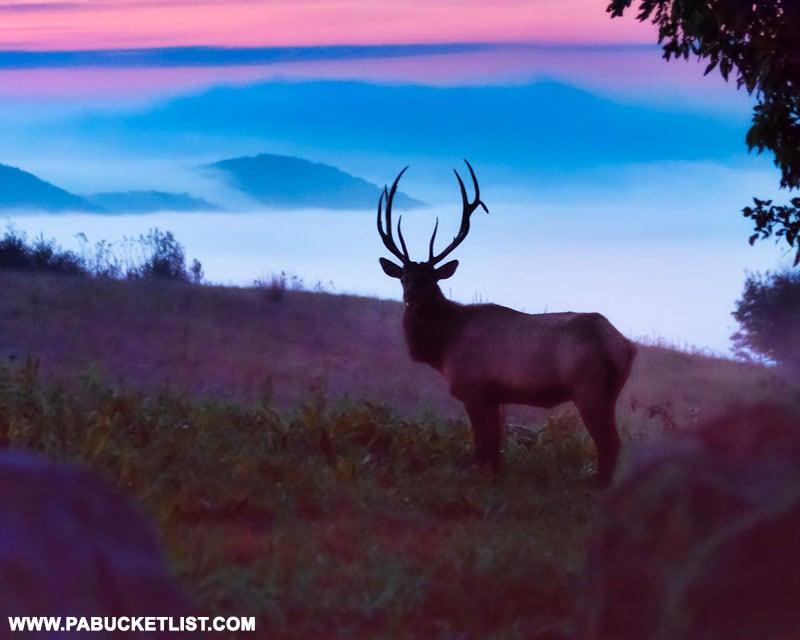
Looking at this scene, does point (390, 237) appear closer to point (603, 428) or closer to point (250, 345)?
point (603, 428)

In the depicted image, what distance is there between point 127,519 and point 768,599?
2114 mm

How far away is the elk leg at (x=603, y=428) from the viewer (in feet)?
29.1

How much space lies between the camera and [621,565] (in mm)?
3391

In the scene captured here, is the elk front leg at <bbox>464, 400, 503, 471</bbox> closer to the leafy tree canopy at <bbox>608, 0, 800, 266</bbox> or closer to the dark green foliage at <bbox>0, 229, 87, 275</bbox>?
the leafy tree canopy at <bbox>608, 0, 800, 266</bbox>

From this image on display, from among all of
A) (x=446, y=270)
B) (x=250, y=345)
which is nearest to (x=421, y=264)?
(x=446, y=270)

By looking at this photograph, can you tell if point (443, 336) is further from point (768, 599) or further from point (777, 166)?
point (768, 599)

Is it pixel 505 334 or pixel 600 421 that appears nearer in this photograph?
pixel 600 421

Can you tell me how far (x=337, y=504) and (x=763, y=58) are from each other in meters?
5.42

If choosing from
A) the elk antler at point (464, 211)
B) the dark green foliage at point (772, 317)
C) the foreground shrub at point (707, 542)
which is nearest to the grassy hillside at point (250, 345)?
the dark green foliage at point (772, 317)

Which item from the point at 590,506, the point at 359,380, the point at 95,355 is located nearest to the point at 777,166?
the point at 590,506

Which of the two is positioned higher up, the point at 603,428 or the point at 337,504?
the point at 603,428

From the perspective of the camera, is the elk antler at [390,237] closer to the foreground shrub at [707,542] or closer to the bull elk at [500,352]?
the bull elk at [500,352]

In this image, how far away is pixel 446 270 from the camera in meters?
10.3

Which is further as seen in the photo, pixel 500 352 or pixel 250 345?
pixel 250 345
